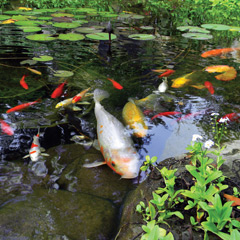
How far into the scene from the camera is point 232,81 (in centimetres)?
382

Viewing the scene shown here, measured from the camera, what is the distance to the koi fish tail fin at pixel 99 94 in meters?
3.18

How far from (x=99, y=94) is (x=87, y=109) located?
271 mm

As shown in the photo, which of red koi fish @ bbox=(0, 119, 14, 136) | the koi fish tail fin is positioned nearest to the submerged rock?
red koi fish @ bbox=(0, 119, 14, 136)

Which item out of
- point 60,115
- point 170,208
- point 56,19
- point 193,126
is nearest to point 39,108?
point 60,115

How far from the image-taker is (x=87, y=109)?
3.14m

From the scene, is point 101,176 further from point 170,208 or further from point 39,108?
point 39,108

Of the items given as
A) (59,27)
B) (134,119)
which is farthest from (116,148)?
(59,27)

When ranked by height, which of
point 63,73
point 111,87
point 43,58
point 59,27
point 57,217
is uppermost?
point 59,27

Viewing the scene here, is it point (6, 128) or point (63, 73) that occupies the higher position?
point (63, 73)

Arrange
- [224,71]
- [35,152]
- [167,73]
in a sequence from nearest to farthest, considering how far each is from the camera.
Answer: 1. [35,152]
2. [167,73]
3. [224,71]

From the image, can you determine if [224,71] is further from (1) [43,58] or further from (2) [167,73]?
(1) [43,58]

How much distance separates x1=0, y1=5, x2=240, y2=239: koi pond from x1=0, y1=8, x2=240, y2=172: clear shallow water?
12mm

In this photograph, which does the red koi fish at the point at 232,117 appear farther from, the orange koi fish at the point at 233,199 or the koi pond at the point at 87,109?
the orange koi fish at the point at 233,199

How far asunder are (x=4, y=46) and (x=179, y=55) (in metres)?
3.51
